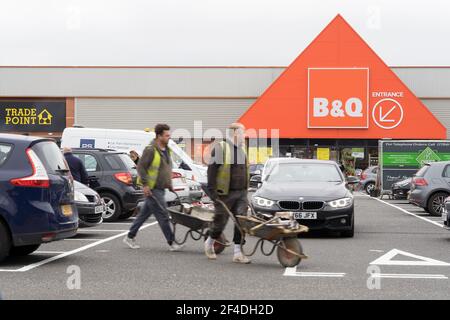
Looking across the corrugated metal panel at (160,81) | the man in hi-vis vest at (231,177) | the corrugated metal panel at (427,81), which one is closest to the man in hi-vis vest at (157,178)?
the man in hi-vis vest at (231,177)

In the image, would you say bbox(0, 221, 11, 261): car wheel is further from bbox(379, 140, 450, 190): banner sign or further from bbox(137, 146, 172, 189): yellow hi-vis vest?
bbox(379, 140, 450, 190): banner sign

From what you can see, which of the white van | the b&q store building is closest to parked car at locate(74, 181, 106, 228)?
the white van

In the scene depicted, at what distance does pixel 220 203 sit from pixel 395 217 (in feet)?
36.4

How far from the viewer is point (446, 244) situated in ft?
45.6

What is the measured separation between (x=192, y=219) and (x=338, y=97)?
36870 mm

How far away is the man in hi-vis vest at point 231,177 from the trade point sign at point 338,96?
37139 millimetres

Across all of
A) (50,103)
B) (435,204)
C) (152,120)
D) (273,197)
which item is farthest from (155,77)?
(273,197)

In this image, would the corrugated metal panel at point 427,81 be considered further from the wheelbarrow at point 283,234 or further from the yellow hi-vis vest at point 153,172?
the wheelbarrow at point 283,234

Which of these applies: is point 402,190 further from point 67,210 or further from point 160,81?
point 160,81

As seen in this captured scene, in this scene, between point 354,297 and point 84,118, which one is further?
point 84,118

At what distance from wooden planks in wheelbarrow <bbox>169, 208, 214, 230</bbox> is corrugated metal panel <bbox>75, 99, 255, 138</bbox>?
4454 centimetres

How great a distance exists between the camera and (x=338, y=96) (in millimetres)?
48375

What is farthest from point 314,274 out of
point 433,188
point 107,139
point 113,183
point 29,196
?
point 107,139
